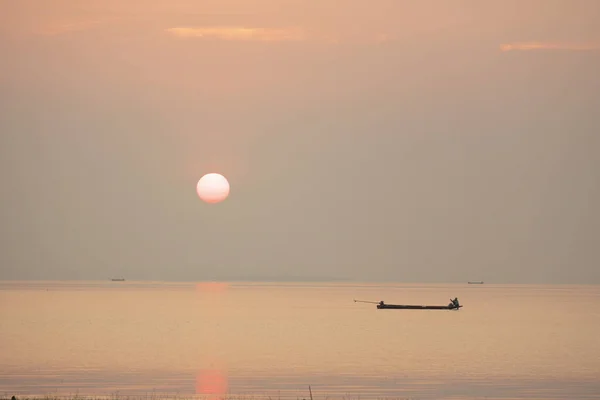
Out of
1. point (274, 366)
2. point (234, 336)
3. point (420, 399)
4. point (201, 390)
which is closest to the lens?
point (420, 399)

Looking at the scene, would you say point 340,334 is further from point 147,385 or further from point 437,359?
point 147,385

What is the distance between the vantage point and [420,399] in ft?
183

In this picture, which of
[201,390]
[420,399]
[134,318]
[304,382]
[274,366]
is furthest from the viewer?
[134,318]

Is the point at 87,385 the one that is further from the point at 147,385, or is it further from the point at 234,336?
the point at 234,336

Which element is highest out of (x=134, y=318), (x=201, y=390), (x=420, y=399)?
(x=134, y=318)

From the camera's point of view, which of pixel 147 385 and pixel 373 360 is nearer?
pixel 147 385

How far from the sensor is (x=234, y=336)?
356ft

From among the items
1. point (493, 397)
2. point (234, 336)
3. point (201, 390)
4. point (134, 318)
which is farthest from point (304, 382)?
point (134, 318)

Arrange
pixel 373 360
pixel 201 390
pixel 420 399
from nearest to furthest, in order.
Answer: pixel 420 399, pixel 201 390, pixel 373 360

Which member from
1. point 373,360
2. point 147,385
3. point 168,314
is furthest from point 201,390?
point 168,314

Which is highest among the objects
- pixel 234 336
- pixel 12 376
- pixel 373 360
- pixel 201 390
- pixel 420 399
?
pixel 234 336

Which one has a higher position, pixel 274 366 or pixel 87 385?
pixel 274 366

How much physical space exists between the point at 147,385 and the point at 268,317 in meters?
91.9

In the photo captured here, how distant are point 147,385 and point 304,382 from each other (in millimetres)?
9357
